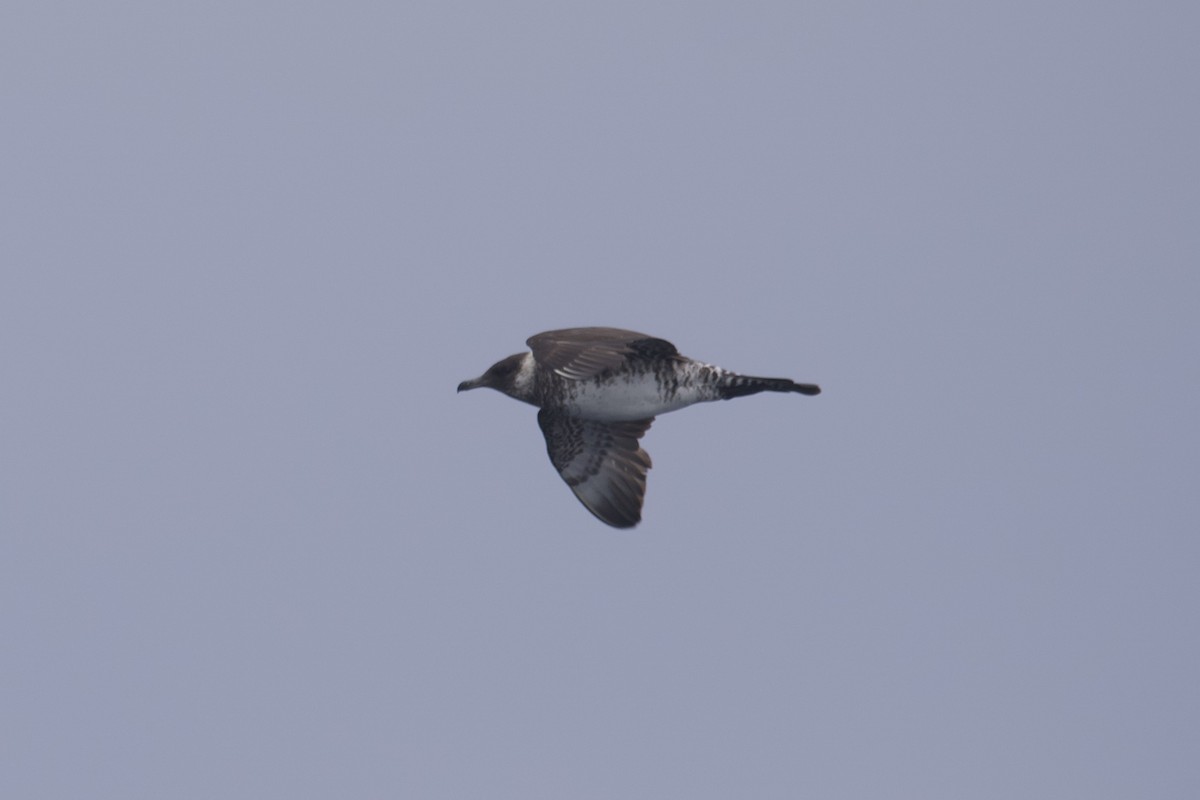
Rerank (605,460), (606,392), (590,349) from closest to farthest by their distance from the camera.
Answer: (590,349), (606,392), (605,460)

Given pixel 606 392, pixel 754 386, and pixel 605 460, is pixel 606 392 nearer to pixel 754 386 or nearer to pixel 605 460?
pixel 605 460

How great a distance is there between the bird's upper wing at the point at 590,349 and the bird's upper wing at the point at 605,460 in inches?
48.0

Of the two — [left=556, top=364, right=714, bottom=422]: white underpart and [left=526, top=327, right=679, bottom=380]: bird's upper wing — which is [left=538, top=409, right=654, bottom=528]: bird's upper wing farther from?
[left=526, top=327, right=679, bottom=380]: bird's upper wing

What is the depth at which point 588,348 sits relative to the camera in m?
15.5

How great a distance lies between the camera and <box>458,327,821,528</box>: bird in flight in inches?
621

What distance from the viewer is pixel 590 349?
1553 centimetres

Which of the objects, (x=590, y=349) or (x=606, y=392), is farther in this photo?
(x=606, y=392)

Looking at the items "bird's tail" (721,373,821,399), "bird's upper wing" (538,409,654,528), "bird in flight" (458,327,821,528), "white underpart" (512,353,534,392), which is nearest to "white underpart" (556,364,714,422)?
"bird in flight" (458,327,821,528)

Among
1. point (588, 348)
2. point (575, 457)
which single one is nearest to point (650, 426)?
point (575, 457)

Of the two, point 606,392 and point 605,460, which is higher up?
point 606,392

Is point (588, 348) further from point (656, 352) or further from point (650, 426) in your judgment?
point (650, 426)

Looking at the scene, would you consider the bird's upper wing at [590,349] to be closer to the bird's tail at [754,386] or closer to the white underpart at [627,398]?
the white underpart at [627,398]

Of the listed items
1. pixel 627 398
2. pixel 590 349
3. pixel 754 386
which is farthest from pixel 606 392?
pixel 754 386

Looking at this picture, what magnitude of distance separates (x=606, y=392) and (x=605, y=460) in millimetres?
1174
